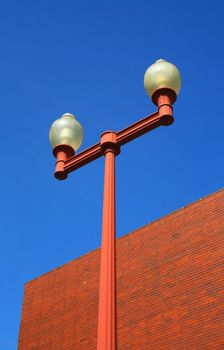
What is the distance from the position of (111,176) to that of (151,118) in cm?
113

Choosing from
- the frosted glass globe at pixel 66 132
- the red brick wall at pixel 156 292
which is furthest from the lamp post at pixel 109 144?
the red brick wall at pixel 156 292

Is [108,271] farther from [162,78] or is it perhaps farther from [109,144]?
[162,78]

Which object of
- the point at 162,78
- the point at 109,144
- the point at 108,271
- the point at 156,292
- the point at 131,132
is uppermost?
the point at 156,292

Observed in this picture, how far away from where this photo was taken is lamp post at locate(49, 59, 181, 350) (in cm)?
598

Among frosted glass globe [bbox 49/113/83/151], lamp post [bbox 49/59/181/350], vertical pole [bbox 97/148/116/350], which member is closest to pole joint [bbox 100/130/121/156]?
lamp post [bbox 49/59/181/350]

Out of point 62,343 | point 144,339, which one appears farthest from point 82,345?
point 144,339

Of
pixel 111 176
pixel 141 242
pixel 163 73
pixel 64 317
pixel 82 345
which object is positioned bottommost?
pixel 111 176

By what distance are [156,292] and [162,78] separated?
9.39 metres

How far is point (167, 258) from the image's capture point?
16.1 m

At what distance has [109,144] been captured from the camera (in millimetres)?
7449

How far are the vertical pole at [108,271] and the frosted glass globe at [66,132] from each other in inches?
42.4

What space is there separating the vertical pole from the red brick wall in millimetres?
7949

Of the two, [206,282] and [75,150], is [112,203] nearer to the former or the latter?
[75,150]

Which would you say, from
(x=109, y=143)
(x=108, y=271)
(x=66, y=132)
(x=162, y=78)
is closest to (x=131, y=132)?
(x=109, y=143)
